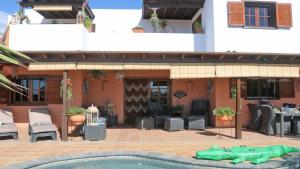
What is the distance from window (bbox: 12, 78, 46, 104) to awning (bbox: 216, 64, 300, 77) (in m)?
7.42

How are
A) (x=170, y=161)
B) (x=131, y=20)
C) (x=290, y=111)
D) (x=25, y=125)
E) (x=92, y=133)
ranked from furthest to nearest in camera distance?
(x=131, y=20) < (x=25, y=125) < (x=290, y=111) < (x=92, y=133) < (x=170, y=161)

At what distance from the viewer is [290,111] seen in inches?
433

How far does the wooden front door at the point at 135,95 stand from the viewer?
14.9 m

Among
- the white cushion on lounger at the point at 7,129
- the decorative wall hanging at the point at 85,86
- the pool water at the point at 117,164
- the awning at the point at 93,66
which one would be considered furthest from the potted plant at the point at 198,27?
the white cushion on lounger at the point at 7,129

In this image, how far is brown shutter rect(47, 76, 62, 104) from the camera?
1316 cm

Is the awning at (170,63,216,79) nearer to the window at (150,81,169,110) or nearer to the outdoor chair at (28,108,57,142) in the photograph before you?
the window at (150,81,169,110)

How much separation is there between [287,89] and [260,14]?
3.85 m

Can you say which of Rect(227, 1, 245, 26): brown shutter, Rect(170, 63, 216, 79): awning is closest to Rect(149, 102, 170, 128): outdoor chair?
Rect(170, 63, 216, 79): awning

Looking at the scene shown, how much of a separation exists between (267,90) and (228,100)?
190 cm

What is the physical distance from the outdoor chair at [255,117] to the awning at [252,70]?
5.78 feet

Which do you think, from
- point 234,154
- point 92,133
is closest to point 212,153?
point 234,154

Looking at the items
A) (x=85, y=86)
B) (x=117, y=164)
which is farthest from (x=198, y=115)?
(x=117, y=164)

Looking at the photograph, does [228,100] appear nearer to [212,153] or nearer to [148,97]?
[148,97]

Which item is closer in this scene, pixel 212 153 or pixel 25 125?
pixel 212 153
